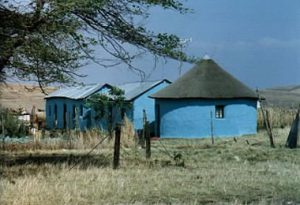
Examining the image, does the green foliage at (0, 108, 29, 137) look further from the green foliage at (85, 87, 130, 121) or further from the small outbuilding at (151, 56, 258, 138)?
the small outbuilding at (151, 56, 258, 138)

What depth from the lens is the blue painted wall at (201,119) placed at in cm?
4169

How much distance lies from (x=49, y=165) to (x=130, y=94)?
3133 cm

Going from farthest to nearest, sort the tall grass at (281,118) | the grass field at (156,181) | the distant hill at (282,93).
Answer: the distant hill at (282,93) → the tall grass at (281,118) → the grass field at (156,181)

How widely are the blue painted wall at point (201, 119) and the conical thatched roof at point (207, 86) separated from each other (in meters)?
0.44

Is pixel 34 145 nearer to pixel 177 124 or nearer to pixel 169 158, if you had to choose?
pixel 169 158

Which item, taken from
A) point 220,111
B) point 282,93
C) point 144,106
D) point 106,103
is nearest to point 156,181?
point 220,111

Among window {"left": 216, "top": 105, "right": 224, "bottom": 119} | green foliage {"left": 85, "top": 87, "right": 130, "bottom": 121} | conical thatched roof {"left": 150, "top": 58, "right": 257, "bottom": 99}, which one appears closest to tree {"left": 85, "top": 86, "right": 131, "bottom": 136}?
green foliage {"left": 85, "top": 87, "right": 130, "bottom": 121}

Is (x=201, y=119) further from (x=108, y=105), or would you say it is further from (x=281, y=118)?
(x=108, y=105)

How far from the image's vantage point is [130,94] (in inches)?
1919

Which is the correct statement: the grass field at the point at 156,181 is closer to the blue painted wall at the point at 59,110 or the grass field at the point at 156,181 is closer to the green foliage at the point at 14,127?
the green foliage at the point at 14,127

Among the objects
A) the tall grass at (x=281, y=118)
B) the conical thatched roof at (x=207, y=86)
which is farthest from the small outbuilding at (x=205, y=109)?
the tall grass at (x=281, y=118)

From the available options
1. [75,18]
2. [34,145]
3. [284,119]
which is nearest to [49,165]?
[75,18]

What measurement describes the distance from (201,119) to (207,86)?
2456 millimetres

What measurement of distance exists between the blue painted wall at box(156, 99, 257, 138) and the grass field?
69.7 feet
